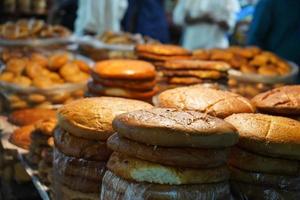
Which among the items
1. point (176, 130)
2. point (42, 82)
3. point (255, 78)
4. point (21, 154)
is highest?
point (176, 130)

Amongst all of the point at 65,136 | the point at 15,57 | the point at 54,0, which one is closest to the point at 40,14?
the point at 54,0

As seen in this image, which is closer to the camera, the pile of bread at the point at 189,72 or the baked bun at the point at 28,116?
the pile of bread at the point at 189,72

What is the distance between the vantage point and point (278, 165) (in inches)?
49.5

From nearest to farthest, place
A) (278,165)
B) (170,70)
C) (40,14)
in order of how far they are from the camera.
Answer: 1. (278,165)
2. (170,70)
3. (40,14)

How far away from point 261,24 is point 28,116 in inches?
103

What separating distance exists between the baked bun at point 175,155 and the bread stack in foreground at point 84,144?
24 cm

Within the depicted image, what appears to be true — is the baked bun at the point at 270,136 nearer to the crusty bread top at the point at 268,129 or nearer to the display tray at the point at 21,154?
the crusty bread top at the point at 268,129

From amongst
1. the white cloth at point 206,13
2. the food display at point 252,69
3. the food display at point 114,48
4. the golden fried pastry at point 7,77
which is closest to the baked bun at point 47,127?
the golden fried pastry at point 7,77

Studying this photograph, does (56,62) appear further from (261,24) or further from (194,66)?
(261,24)

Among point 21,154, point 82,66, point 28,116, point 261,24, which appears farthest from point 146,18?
point 21,154

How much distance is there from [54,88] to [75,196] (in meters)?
1.50

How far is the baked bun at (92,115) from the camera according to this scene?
1.38 metres

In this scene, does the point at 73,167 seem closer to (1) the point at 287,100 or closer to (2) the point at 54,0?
(1) the point at 287,100

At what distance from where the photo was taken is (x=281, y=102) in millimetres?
1487
